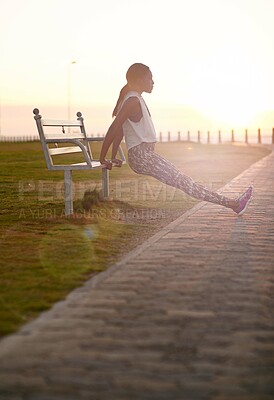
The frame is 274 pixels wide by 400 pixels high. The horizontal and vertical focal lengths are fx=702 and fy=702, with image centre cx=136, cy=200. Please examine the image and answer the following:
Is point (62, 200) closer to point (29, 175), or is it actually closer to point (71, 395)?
point (29, 175)

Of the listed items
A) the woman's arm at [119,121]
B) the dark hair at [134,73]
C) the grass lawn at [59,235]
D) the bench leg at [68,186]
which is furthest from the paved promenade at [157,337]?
the dark hair at [134,73]

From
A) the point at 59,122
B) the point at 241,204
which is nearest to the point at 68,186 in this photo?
the point at 59,122

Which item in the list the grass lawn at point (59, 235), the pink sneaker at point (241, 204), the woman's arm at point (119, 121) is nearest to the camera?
the grass lawn at point (59, 235)

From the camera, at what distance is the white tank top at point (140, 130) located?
316 inches

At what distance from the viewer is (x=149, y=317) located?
13.2 ft

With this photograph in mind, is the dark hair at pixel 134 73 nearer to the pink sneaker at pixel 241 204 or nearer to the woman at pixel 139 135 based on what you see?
the woman at pixel 139 135

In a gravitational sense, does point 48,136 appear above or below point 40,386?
above

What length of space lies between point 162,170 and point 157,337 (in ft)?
15.8

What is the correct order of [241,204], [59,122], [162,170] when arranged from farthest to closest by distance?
[59,122] < [241,204] < [162,170]

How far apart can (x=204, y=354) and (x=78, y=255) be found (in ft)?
9.19

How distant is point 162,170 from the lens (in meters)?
8.35

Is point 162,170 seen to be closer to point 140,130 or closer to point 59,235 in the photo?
point 140,130

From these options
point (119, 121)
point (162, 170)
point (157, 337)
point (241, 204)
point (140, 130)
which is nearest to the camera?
point (157, 337)

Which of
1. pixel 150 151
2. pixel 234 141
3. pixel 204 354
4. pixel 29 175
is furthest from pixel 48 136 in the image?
pixel 234 141
